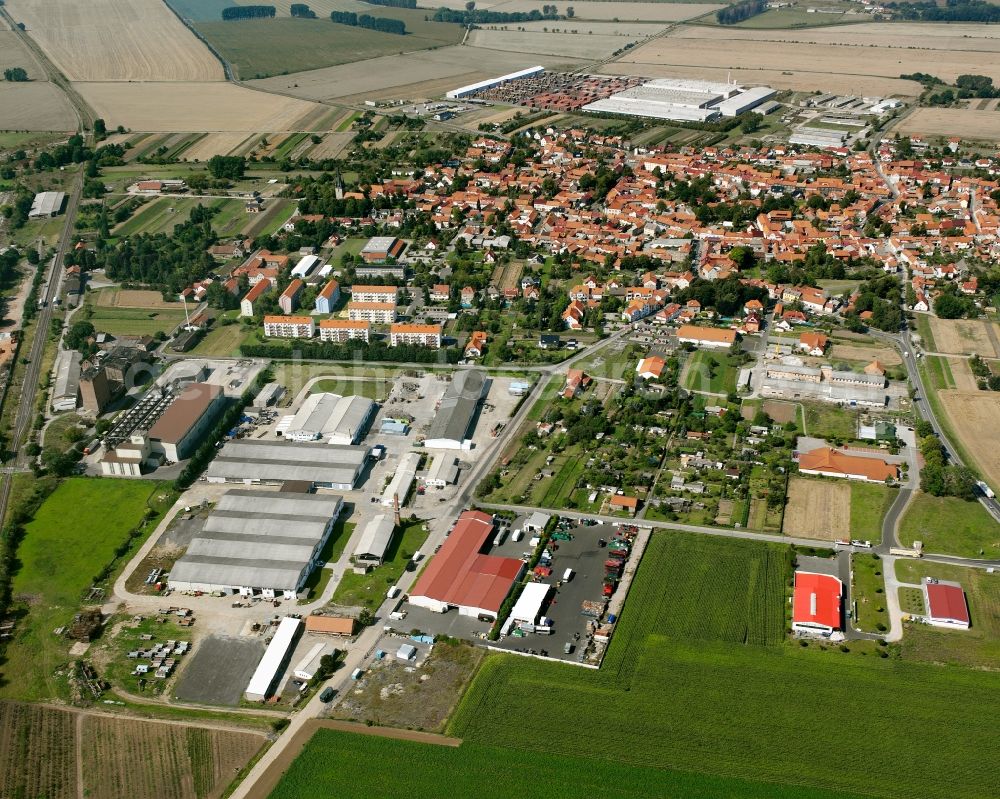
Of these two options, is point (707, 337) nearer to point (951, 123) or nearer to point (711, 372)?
point (711, 372)

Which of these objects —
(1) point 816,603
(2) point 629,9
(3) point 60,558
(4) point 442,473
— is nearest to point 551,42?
(2) point 629,9

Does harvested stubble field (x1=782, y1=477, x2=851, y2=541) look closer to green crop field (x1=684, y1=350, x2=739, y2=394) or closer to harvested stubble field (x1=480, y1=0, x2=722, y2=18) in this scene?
green crop field (x1=684, y1=350, x2=739, y2=394)

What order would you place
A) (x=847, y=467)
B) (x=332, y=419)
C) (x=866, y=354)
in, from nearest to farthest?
(x=847, y=467) < (x=332, y=419) < (x=866, y=354)

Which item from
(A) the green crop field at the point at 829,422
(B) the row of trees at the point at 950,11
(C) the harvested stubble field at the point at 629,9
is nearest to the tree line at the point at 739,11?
(C) the harvested stubble field at the point at 629,9

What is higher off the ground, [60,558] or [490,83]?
[490,83]

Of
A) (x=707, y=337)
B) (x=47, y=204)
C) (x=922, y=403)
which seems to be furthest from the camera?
(x=47, y=204)
